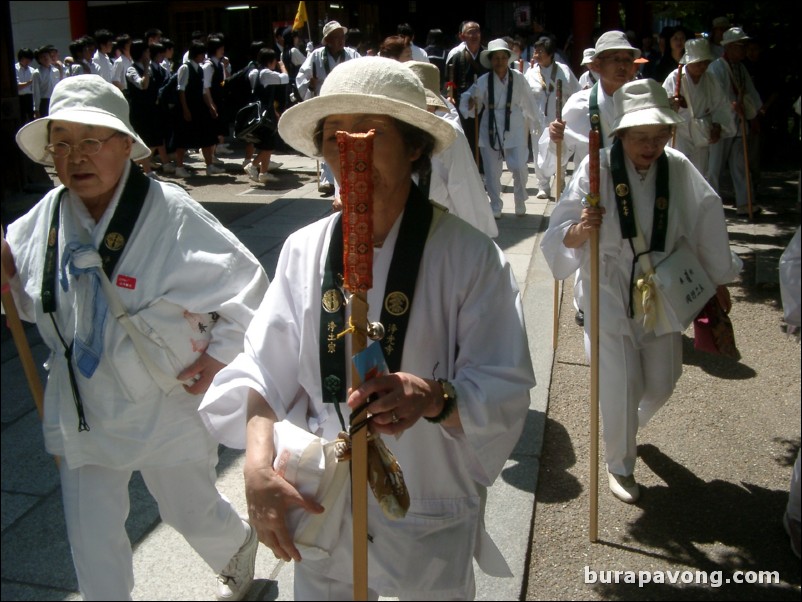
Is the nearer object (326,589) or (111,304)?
(326,589)

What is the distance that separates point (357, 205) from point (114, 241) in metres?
1.30

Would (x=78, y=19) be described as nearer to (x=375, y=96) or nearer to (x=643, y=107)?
(x=643, y=107)

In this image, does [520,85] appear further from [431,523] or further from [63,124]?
[431,523]

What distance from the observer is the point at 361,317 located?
1703 mm

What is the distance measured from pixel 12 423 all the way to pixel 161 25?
17015mm

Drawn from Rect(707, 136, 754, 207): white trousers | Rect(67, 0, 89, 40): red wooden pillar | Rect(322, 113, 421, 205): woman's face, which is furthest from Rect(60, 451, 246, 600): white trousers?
Rect(67, 0, 89, 40): red wooden pillar

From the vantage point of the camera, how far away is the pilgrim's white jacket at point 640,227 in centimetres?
383

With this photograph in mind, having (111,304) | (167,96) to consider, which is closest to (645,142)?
(111,304)

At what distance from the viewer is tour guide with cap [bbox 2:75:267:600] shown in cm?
268

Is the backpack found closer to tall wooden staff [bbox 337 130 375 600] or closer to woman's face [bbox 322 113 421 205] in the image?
woman's face [bbox 322 113 421 205]

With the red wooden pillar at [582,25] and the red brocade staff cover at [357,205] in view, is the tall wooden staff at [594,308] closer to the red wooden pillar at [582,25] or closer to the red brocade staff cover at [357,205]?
the red brocade staff cover at [357,205]

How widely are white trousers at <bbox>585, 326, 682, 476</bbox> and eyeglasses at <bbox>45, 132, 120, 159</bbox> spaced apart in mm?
2333

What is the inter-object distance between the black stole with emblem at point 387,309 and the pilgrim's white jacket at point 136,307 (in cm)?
82

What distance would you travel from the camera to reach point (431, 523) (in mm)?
2107
